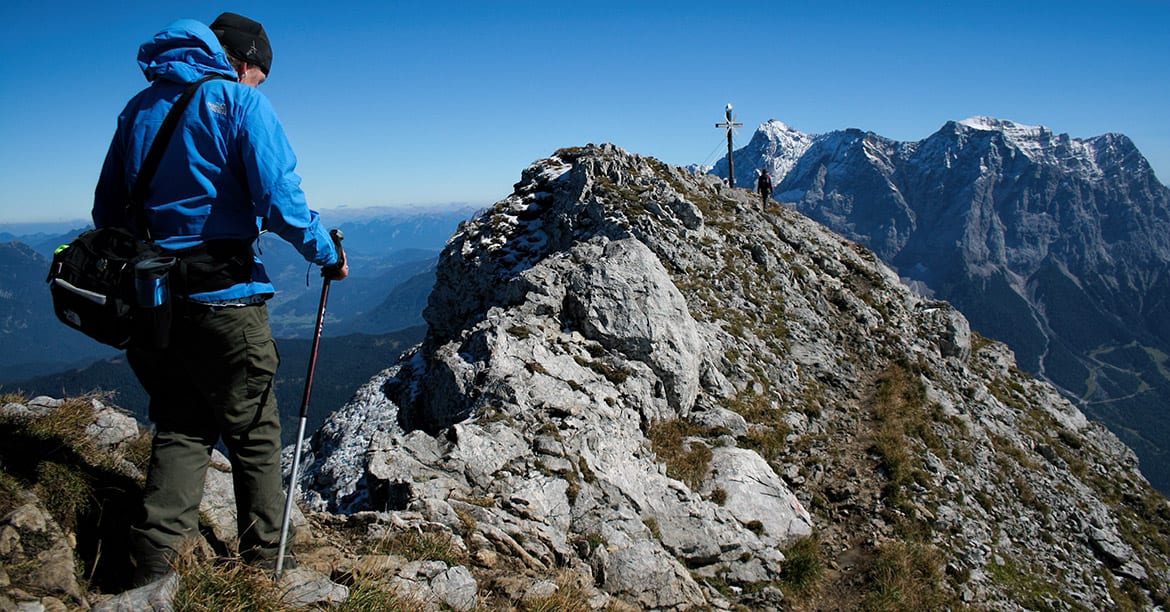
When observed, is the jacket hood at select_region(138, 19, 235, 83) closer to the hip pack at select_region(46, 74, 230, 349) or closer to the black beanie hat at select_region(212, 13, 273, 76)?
the hip pack at select_region(46, 74, 230, 349)

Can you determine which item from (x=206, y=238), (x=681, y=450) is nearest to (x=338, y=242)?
(x=206, y=238)

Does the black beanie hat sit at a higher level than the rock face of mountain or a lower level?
higher

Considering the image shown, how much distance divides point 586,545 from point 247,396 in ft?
18.2

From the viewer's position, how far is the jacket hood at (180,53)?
5039mm

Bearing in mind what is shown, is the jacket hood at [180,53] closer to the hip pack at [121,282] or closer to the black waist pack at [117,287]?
the hip pack at [121,282]

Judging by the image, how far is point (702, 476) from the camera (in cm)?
1342

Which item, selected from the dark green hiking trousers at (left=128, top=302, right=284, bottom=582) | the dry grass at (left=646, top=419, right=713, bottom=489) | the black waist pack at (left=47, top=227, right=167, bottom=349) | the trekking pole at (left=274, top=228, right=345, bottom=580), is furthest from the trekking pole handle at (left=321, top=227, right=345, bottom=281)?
the dry grass at (left=646, top=419, right=713, bottom=489)

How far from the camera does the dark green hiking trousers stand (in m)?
5.09

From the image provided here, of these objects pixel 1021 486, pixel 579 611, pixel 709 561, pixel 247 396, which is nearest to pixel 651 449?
pixel 709 561

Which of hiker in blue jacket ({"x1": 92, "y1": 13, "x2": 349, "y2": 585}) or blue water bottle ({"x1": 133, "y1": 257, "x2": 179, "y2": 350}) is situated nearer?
blue water bottle ({"x1": 133, "y1": 257, "x2": 179, "y2": 350})

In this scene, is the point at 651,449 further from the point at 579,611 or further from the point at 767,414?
the point at 579,611

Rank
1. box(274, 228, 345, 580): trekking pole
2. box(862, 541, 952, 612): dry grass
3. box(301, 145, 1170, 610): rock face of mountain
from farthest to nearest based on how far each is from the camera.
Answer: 1. box(862, 541, 952, 612): dry grass
2. box(301, 145, 1170, 610): rock face of mountain
3. box(274, 228, 345, 580): trekking pole

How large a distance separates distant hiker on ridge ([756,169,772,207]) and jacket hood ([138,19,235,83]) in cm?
3627

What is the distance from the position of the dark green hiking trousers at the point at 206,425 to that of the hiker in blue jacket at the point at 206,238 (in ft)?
0.04
